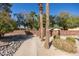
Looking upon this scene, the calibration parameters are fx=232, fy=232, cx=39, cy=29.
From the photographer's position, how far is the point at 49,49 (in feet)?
36.2

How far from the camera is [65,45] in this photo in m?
10.6

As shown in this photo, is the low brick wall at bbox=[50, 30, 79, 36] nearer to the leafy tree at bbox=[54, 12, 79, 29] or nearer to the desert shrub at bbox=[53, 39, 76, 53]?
the leafy tree at bbox=[54, 12, 79, 29]

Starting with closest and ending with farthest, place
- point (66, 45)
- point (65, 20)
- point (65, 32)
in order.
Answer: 1. point (66, 45)
2. point (65, 20)
3. point (65, 32)

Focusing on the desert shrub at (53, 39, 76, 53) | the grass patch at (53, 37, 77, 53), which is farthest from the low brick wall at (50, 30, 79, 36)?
the desert shrub at (53, 39, 76, 53)

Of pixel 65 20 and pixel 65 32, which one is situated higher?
pixel 65 20

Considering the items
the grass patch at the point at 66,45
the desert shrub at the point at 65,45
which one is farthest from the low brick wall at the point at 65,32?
the desert shrub at the point at 65,45

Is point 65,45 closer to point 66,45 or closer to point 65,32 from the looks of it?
point 66,45

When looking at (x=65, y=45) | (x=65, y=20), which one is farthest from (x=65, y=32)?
(x=65, y=45)

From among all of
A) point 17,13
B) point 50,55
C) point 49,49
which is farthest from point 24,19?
point 50,55

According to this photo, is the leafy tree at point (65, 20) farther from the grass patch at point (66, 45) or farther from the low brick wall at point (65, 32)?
the grass patch at point (66, 45)

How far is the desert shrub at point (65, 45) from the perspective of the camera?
10206 millimetres

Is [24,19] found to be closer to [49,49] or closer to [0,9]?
[0,9]

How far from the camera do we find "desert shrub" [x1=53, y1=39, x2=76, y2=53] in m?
10.2

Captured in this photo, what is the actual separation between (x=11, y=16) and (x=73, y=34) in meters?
3.53
